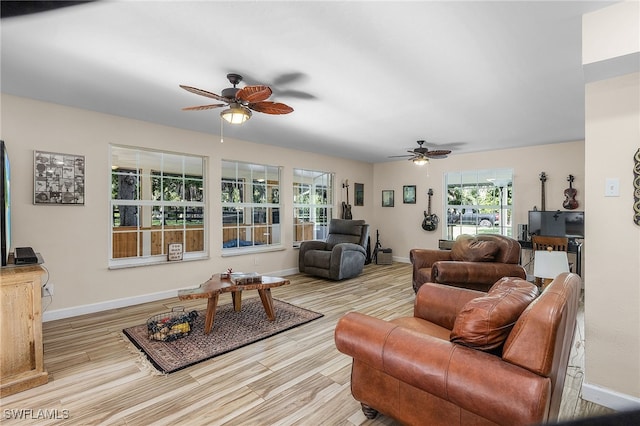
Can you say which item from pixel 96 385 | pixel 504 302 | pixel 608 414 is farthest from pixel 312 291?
pixel 608 414

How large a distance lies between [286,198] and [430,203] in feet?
10.7

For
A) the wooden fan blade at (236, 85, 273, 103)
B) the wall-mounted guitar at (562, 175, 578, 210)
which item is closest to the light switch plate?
the wooden fan blade at (236, 85, 273, 103)

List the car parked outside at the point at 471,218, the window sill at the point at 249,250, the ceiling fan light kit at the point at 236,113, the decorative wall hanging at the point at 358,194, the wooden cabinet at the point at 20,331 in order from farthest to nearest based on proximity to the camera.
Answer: the decorative wall hanging at the point at 358,194, the car parked outside at the point at 471,218, the window sill at the point at 249,250, the ceiling fan light kit at the point at 236,113, the wooden cabinet at the point at 20,331

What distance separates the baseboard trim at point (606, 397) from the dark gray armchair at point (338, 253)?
3.43 meters

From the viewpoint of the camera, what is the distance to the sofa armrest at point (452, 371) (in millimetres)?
1120

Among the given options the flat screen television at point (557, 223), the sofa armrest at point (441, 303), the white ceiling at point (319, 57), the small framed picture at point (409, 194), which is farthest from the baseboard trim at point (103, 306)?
the flat screen television at point (557, 223)

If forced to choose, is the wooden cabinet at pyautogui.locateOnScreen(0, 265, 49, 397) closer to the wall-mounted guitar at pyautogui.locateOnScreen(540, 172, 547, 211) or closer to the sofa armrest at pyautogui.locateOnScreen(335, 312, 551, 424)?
the sofa armrest at pyautogui.locateOnScreen(335, 312, 551, 424)

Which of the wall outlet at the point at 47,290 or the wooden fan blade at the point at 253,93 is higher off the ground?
the wooden fan blade at the point at 253,93

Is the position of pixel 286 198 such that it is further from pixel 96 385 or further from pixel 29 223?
pixel 96 385

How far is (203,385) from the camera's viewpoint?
2.15m

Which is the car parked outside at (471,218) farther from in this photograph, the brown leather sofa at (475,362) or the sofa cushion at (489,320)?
the sofa cushion at (489,320)

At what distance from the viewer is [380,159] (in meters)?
7.06

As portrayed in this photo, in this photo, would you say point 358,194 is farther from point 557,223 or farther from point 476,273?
point 476,273

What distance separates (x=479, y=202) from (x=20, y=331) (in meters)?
6.89
